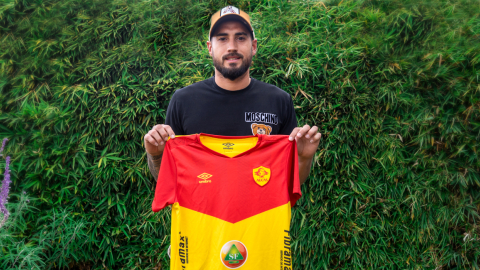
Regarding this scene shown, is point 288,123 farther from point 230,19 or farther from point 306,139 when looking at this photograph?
point 230,19

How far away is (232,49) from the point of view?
186 centimetres

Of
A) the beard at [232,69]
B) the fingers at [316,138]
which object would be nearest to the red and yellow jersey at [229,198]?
the fingers at [316,138]

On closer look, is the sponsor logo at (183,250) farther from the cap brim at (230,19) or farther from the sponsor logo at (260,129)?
the cap brim at (230,19)

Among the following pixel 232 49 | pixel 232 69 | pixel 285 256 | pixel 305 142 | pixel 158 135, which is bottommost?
pixel 285 256

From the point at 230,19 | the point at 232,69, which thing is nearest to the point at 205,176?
the point at 232,69

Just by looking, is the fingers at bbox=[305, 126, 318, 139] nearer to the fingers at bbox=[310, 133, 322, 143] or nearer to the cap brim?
the fingers at bbox=[310, 133, 322, 143]

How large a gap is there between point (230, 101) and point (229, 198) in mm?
621

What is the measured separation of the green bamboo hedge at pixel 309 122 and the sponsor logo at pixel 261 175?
1.30 metres

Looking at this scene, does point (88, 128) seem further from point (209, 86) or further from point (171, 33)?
point (209, 86)

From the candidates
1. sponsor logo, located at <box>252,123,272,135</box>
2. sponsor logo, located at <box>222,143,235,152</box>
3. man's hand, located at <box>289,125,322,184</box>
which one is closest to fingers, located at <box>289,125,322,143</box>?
man's hand, located at <box>289,125,322,184</box>

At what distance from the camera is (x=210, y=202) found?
1676 millimetres

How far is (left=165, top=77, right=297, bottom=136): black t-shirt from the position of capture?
1.91 meters

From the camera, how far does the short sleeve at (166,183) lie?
65.9 inches

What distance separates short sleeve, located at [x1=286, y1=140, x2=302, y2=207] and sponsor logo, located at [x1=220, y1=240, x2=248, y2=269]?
1.39 ft
